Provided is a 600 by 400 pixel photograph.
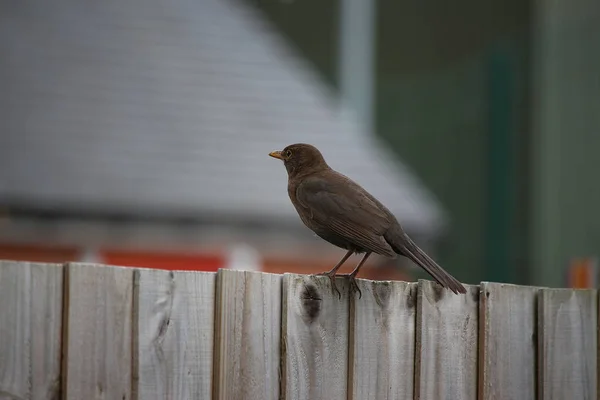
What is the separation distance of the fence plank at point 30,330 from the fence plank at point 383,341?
0.89 metres

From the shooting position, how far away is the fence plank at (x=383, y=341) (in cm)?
353

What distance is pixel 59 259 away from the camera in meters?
8.98

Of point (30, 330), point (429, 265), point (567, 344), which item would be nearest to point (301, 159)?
point (429, 265)

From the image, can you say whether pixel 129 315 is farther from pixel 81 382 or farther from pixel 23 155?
pixel 23 155

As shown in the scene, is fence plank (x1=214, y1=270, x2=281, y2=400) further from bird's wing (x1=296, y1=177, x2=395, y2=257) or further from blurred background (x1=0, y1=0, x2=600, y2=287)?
blurred background (x1=0, y1=0, x2=600, y2=287)

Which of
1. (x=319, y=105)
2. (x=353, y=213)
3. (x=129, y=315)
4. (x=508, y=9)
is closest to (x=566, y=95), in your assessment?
(x=508, y=9)

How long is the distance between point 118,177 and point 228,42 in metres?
2.46

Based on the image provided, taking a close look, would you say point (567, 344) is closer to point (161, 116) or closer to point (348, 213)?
point (348, 213)

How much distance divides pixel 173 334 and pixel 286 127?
24.2 feet

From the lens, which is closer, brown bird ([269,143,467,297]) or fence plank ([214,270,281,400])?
fence plank ([214,270,281,400])

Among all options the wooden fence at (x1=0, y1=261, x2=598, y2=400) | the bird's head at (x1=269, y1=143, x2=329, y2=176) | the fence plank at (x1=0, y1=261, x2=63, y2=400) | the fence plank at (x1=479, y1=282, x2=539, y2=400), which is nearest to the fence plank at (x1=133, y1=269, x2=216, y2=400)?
the wooden fence at (x1=0, y1=261, x2=598, y2=400)

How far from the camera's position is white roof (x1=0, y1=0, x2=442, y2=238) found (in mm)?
9383

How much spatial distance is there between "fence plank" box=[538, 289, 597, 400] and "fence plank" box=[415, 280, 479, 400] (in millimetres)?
262

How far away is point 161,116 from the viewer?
10297 mm
